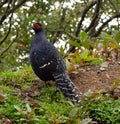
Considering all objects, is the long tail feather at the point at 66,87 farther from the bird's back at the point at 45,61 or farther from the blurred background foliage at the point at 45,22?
the blurred background foliage at the point at 45,22

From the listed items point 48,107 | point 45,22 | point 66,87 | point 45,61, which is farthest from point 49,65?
point 45,22

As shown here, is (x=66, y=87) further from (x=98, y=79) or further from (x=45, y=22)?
(x=45, y=22)

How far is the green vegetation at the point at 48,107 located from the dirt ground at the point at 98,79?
251 mm

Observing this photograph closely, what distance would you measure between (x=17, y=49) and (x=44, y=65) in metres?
5.37

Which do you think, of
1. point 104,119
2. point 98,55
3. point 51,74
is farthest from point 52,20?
point 104,119

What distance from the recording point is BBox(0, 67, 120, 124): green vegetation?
4.96m

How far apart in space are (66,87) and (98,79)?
0.94m

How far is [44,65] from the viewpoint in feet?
19.6

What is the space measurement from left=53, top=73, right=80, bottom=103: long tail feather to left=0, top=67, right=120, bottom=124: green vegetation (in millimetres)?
94

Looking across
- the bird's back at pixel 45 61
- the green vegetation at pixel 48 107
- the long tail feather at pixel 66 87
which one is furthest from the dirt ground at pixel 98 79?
the bird's back at pixel 45 61

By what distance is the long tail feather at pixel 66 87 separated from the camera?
5529 millimetres

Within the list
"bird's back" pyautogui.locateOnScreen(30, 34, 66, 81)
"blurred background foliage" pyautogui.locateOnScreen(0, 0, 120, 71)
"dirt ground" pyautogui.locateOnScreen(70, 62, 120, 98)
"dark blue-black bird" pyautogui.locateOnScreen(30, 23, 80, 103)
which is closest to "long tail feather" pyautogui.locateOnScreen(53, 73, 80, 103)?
"dark blue-black bird" pyautogui.locateOnScreen(30, 23, 80, 103)

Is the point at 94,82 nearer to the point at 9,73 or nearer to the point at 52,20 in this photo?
the point at 9,73

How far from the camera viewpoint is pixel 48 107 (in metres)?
5.32
